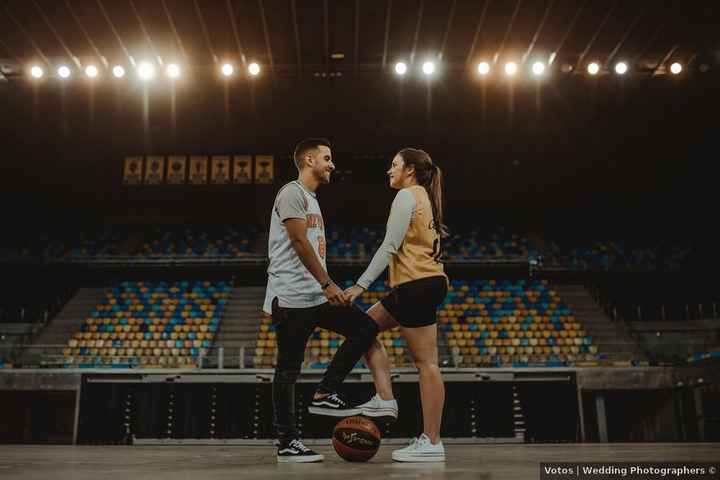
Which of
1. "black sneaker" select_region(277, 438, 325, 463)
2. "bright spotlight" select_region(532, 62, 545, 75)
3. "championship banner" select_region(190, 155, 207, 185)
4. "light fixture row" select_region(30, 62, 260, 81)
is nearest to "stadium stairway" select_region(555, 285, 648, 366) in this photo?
"bright spotlight" select_region(532, 62, 545, 75)

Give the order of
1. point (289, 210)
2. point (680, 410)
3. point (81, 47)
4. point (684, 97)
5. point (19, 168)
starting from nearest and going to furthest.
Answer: point (289, 210)
point (680, 410)
point (81, 47)
point (684, 97)
point (19, 168)

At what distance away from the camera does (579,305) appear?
557 inches

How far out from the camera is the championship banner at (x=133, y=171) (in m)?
15.4

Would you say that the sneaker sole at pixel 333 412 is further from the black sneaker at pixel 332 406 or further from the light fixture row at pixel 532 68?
the light fixture row at pixel 532 68

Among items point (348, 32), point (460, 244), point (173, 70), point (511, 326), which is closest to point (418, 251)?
point (348, 32)

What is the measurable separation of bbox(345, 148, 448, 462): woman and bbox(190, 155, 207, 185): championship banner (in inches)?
507

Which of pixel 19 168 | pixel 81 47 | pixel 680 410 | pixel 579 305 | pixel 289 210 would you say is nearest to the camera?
pixel 289 210

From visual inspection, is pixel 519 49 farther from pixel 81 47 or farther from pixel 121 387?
pixel 121 387

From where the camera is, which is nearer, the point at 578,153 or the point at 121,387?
the point at 121,387

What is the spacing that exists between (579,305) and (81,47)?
1263 cm

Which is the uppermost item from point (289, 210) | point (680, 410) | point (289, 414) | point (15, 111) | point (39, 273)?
point (15, 111)

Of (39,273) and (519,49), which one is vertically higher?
(519,49)

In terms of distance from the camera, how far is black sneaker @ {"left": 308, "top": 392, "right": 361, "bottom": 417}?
2.99 meters

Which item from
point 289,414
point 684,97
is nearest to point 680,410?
point 684,97
